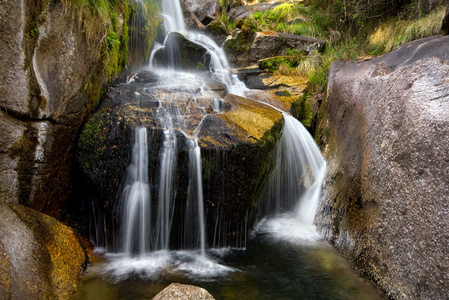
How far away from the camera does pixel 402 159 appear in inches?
123

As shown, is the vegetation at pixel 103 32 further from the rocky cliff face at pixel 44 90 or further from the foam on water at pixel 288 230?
the foam on water at pixel 288 230

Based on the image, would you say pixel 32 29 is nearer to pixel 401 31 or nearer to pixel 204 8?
pixel 401 31

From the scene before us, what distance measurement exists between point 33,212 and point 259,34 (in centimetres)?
812

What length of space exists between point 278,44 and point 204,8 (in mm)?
6299

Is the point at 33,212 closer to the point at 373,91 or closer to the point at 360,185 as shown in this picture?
the point at 360,185

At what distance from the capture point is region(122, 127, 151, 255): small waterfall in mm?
3814

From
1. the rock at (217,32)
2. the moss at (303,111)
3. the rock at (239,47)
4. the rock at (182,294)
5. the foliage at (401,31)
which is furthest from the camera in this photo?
the rock at (217,32)

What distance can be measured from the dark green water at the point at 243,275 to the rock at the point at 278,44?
21.4 feet

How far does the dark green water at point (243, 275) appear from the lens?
312 cm

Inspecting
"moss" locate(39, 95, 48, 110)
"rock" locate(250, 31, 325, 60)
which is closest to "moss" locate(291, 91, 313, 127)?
"rock" locate(250, 31, 325, 60)

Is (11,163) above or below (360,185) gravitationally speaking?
above

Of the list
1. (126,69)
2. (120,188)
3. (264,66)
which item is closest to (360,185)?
(120,188)

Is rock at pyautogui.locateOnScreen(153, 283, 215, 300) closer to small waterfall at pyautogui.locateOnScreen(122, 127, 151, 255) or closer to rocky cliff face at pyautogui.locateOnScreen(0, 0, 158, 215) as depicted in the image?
small waterfall at pyautogui.locateOnScreen(122, 127, 151, 255)

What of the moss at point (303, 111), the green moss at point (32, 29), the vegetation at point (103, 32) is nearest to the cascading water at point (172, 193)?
the vegetation at point (103, 32)
